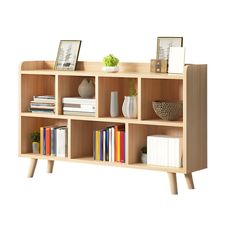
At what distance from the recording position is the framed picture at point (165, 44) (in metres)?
7.93

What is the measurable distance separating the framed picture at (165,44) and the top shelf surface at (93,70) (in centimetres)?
16

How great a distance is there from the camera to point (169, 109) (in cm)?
772

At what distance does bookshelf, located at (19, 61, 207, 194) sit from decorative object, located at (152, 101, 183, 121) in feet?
0.26

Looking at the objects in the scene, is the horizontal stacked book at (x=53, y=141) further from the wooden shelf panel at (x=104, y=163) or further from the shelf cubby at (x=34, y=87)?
the shelf cubby at (x=34, y=87)

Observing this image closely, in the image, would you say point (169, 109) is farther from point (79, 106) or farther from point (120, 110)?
point (79, 106)

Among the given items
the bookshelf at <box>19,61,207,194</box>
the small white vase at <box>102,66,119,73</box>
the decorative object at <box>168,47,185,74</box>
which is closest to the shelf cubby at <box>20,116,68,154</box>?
the bookshelf at <box>19,61,207,194</box>

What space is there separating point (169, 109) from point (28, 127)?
163 cm

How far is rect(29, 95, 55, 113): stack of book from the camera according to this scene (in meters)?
8.45

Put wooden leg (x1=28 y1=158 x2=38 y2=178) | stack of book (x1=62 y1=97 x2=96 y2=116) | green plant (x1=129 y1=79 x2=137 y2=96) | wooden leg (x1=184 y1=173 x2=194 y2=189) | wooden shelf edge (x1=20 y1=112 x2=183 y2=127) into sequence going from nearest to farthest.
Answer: wooden shelf edge (x1=20 y1=112 x2=183 y2=127), wooden leg (x1=184 y1=173 x2=194 y2=189), green plant (x1=129 y1=79 x2=137 y2=96), stack of book (x1=62 y1=97 x2=96 y2=116), wooden leg (x1=28 y1=158 x2=38 y2=178)

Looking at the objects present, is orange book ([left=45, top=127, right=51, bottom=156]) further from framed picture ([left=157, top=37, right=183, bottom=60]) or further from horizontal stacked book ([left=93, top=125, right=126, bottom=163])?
framed picture ([left=157, top=37, right=183, bottom=60])

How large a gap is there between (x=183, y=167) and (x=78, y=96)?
1475 millimetres

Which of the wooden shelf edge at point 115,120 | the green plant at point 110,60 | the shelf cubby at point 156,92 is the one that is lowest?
the wooden shelf edge at point 115,120

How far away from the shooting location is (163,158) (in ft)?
25.5

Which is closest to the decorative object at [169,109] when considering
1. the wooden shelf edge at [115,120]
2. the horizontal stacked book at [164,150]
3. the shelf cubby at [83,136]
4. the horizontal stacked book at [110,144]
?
the wooden shelf edge at [115,120]
